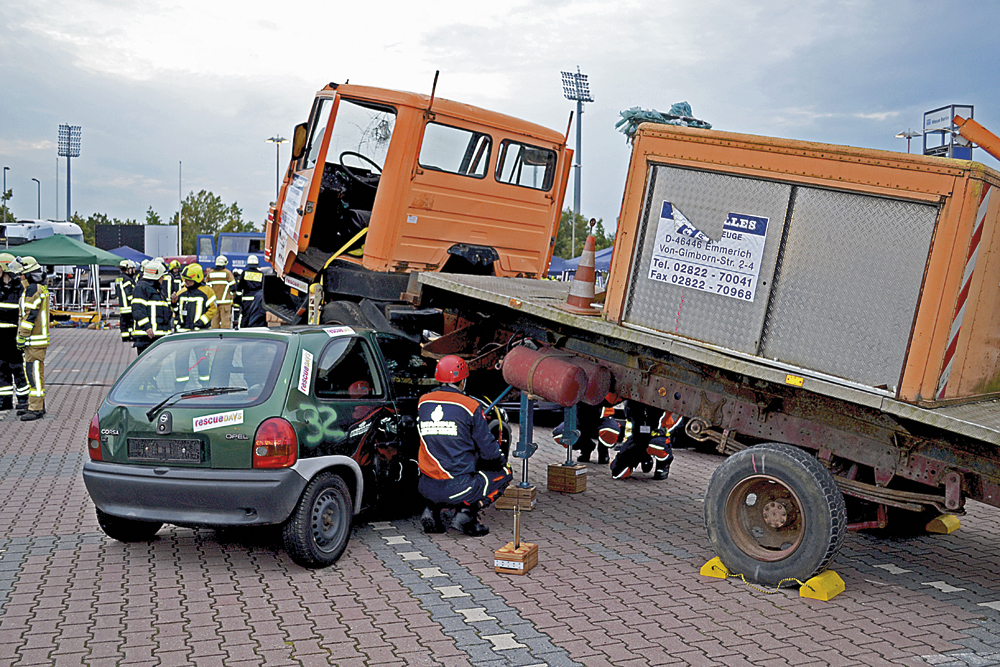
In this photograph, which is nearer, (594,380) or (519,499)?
(594,380)

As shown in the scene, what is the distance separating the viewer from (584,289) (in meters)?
6.64

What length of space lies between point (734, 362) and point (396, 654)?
2.70m

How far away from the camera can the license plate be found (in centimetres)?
546

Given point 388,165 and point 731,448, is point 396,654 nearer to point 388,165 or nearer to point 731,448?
point 731,448

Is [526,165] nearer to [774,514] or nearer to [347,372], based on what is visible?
[347,372]

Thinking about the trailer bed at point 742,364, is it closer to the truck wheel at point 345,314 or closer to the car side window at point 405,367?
the car side window at point 405,367

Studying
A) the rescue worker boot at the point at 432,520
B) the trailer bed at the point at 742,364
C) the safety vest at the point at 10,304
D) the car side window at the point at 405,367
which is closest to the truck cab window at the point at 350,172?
the trailer bed at the point at 742,364

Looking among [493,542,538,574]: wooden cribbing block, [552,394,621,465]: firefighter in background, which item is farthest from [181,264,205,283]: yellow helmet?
[493,542,538,574]: wooden cribbing block

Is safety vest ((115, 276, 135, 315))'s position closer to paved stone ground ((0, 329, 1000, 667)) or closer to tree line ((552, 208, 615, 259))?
paved stone ground ((0, 329, 1000, 667))

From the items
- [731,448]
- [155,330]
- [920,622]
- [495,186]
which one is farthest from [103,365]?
[920,622]

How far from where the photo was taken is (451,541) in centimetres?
646

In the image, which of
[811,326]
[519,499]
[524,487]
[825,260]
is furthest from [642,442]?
[825,260]

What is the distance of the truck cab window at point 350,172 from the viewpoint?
8.88 m

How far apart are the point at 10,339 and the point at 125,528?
674 centimetres
